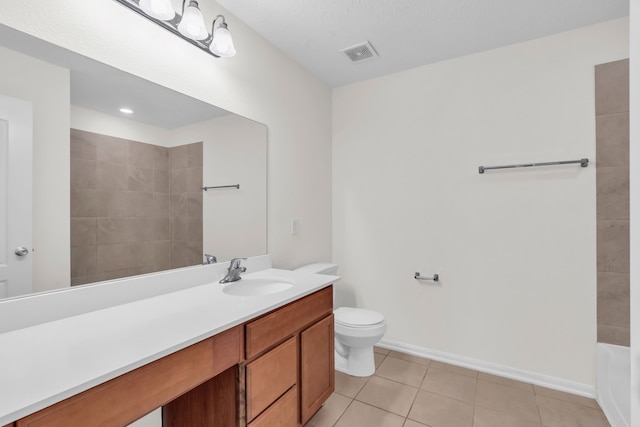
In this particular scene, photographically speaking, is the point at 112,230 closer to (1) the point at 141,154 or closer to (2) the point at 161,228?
(2) the point at 161,228

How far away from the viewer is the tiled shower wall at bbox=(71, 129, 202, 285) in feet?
4.02

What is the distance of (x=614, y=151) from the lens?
1832mm

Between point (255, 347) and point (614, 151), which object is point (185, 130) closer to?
point (255, 347)

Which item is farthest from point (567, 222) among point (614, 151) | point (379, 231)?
point (379, 231)

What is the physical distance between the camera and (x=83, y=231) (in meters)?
1.24

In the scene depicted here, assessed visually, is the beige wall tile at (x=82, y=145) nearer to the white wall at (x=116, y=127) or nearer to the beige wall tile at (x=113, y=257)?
the white wall at (x=116, y=127)

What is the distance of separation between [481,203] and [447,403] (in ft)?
4.50

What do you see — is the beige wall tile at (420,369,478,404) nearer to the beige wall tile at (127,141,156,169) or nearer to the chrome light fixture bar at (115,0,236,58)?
the beige wall tile at (127,141,156,169)

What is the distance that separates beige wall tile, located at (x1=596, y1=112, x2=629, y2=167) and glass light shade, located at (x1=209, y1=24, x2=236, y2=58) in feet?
7.44

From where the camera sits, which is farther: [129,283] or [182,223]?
[182,223]

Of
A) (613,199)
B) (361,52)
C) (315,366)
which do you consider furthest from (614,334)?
(361,52)

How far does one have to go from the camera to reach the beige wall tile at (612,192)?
1820mm

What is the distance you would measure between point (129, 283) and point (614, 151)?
9.14 ft
